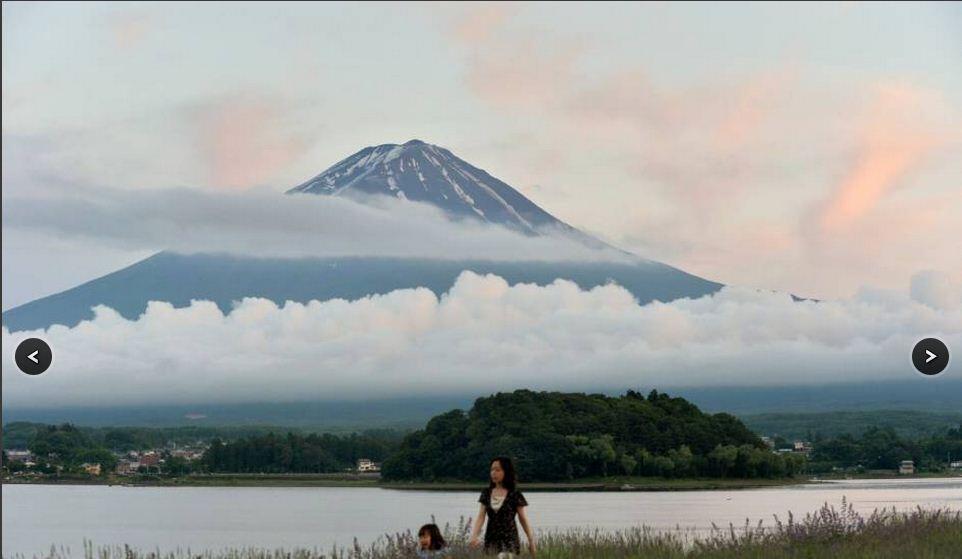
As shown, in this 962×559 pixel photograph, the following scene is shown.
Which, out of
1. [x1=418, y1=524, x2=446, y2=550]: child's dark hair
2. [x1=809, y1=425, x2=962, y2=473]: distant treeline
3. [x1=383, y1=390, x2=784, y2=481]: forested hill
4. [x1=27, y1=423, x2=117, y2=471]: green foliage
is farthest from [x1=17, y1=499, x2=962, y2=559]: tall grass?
[x1=27, y1=423, x2=117, y2=471]: green foliage

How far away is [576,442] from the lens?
10888cm

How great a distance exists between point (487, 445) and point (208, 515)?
100 feet

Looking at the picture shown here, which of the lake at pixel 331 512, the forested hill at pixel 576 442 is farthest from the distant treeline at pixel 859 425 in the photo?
the forested hill at pixel 576 442

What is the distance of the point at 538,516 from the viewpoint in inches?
2586

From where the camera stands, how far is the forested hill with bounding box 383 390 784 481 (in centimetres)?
10750

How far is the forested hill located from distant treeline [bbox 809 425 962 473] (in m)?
18.8

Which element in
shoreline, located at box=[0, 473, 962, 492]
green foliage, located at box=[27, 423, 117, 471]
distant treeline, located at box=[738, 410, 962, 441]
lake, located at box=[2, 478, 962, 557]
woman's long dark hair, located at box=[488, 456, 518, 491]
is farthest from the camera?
distant treeline, located at box=[738, 410, 962, 441]

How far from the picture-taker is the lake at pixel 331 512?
176ft

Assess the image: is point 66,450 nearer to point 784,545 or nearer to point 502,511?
point 784,545

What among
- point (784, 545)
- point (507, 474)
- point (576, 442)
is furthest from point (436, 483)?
point (507, 474)

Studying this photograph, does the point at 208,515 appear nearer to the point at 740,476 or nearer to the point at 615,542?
the point at 740,476

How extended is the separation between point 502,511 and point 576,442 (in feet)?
306

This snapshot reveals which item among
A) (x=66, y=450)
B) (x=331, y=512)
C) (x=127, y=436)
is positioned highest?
(x=127, y=436)

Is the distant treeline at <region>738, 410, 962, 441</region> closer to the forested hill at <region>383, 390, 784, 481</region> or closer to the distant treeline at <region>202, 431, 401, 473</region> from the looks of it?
the forested hill at <region>383, 390, 784, 481</region>
